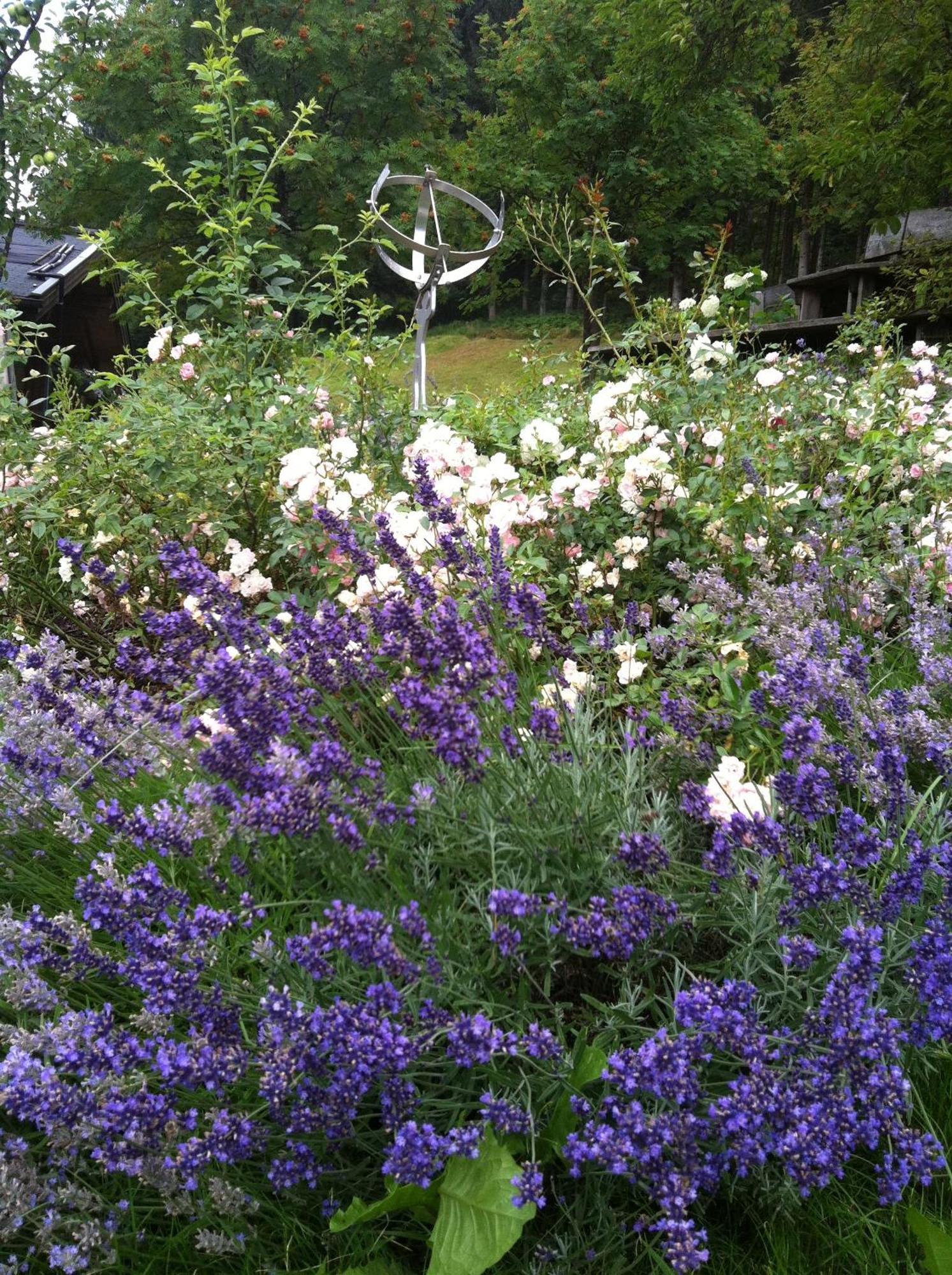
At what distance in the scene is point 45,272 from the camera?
46.3 ft

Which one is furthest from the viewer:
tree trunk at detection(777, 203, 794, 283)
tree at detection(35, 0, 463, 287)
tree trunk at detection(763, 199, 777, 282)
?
tree trunk at detection(763, 199, 777, 282)

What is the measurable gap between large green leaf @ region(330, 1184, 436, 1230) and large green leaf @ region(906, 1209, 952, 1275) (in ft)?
2.56

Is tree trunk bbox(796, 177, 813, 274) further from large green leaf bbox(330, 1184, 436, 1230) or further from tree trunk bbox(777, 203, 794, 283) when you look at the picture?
large green leaf bbox(330, 1184, 436, 1230)

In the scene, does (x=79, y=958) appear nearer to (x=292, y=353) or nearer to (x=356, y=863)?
(x=356, y=863)

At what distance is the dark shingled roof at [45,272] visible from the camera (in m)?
13.2

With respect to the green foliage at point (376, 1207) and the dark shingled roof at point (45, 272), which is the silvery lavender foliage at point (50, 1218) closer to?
the green foliage at point (376, 1207)

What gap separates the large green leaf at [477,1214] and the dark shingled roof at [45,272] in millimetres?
13068

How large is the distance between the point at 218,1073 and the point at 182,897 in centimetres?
28

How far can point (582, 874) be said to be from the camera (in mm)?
1773

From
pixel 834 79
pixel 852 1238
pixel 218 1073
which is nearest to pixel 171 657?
pixel 218 1073

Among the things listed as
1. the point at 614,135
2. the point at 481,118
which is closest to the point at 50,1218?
the point at 614,135

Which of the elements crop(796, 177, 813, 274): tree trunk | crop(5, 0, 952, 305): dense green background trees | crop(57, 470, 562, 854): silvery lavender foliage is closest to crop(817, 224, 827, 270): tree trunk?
crop(796, 177, 813, 274): tree trunk

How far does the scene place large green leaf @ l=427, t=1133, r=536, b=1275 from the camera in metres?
1.39

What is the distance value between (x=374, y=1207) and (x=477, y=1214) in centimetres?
16
